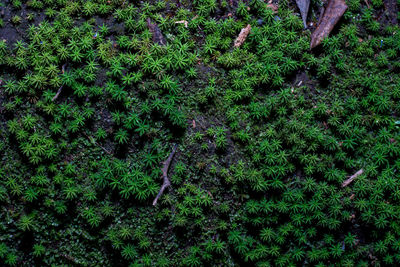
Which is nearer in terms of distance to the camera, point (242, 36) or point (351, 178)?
point (351, 178)

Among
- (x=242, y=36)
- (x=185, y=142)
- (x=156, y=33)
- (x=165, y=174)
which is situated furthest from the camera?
(x=242, y=36)

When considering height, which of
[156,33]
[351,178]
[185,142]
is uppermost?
[156,33]

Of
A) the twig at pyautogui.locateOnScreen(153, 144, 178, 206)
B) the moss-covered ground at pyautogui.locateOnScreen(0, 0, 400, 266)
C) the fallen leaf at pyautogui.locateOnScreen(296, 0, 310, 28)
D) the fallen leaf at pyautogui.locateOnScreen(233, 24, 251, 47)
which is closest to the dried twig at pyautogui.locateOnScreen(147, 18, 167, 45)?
the moss-covered ground at pyautogui.locateOnScreen(0, 0, 400, 266)

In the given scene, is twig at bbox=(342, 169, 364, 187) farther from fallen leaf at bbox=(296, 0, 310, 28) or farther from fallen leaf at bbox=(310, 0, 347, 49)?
fallen leaf at bbox=(296, 0, 310, 28)

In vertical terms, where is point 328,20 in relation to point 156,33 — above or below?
above

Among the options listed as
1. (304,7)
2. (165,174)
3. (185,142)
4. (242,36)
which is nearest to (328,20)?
(304,7)

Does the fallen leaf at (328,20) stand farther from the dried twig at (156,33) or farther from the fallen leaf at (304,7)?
the dried twig at (156,33)

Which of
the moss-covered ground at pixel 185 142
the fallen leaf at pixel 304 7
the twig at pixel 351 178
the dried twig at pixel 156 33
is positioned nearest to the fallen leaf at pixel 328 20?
the moss-covered ground at pixel 185 142

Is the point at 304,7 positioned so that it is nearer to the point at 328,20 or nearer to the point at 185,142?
the point at 328,20
